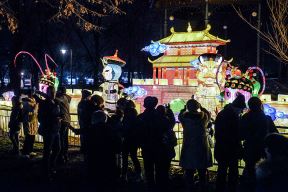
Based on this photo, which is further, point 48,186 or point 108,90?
point 108,90

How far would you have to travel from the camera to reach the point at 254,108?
22.7 ft

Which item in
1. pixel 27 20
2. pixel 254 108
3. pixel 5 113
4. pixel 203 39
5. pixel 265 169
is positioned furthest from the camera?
pixel 203 39

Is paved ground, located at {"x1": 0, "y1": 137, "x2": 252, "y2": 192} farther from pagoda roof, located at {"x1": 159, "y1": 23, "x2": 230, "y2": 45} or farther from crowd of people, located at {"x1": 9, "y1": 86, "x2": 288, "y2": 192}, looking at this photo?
pagoda roof, located at {"x1": 159, "y1": 23, "x2": 230, "y2": 45}

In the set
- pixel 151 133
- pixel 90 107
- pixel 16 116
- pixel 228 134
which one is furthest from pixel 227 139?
pixel 16 116

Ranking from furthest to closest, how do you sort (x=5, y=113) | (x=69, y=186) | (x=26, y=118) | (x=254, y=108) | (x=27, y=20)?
→ (x=27, y=20) < (x=5, y=113) < (x=26, y=118) < (x=69, y=186) < (x=254, y=108)

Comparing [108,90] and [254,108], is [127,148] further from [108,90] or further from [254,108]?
[108,90]

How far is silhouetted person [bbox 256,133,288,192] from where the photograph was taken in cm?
319

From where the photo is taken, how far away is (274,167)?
3.23m

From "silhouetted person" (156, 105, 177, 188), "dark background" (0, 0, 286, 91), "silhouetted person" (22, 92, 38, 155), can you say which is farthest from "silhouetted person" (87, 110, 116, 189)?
"dark background" (0, 0, 286, 91)

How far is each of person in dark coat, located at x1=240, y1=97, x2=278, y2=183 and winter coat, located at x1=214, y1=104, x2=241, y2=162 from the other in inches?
7.1

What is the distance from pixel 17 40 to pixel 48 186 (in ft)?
39.8

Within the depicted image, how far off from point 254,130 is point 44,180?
4.61m

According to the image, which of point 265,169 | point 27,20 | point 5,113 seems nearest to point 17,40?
point 27,20

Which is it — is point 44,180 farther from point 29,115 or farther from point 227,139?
point 227,139
